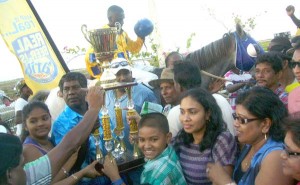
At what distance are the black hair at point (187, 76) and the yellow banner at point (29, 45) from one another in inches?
72.9

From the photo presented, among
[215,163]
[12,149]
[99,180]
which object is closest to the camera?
[12,149]

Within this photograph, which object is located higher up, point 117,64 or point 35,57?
point 35,57

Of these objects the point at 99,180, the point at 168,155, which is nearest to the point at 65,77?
the point at 99,180

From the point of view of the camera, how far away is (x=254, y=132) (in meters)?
2.05

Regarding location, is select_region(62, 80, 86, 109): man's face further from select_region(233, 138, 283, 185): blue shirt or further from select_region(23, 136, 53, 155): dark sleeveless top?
select_region(233, 138, 283, 185): blue shirt

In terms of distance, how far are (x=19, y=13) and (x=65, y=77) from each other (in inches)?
56.7

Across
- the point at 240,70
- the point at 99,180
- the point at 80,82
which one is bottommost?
the point at 99,180

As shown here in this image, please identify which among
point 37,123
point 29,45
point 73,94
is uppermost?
point 29,45

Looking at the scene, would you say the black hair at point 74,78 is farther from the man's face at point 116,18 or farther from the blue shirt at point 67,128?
the man's face at point 116,18

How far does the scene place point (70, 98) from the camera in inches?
117

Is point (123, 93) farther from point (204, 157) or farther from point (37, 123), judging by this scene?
point (204, 157)

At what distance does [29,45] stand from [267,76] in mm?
2682

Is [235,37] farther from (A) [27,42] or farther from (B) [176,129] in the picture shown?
(A) [27,42]

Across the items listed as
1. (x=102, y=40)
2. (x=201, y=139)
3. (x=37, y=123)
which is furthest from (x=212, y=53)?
(x=37, y=123)
